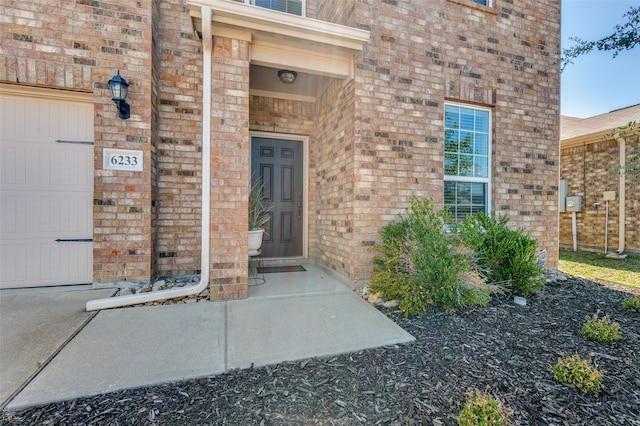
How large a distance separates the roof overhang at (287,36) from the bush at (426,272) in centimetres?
207

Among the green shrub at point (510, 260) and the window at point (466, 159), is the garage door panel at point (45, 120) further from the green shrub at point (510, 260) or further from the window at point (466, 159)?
the window at point (466, 159)

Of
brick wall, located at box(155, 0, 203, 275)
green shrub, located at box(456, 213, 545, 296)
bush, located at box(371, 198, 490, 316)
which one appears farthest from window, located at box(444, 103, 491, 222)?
brick wall, located at box(155, 0, 203, 275)

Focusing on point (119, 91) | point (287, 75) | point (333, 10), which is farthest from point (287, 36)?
point (119, 91)

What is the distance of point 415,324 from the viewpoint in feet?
8.51

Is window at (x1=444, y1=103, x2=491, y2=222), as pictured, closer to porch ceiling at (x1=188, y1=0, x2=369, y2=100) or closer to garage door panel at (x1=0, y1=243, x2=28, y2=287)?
porch ceiling at (x1=188, y1=0, x2=369, y2=100)

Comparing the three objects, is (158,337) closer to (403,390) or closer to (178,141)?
(403,390)

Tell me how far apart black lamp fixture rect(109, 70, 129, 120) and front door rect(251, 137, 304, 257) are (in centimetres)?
184

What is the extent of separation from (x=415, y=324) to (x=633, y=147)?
800 centimetres

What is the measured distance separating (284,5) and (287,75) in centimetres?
166

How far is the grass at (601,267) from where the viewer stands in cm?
450

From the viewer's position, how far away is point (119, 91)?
3.11 meters

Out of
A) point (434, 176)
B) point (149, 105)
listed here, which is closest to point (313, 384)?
point (434, 176)

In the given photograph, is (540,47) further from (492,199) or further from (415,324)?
(415,324)

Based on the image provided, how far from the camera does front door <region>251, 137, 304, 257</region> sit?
15.7 feet
